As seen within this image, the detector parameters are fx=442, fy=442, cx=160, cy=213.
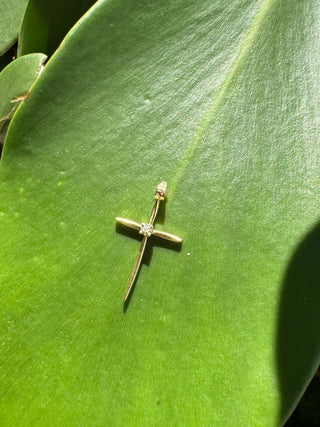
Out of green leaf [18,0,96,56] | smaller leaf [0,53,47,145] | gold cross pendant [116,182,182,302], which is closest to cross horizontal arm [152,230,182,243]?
gold cross pendant [116,182,182,302]

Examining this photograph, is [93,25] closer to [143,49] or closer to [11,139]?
[143,49]

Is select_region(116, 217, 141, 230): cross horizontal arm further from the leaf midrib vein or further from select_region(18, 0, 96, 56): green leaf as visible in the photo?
select_region(18, 0, 96, 56): green leaf

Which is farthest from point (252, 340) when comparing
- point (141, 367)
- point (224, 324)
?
point (141, 367)

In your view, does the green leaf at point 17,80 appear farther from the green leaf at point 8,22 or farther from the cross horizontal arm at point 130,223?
the cross horizontal arm at point 130,223

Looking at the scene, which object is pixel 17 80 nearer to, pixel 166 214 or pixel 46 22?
pixel 46 22

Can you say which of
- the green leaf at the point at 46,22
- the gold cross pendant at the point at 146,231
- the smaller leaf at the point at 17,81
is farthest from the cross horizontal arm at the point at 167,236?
the green leaf at the point at 46,22
